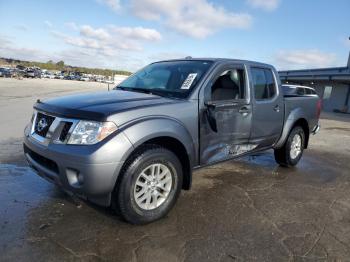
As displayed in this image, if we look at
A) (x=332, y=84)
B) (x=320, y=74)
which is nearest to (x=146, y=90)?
(x=320, y=74)

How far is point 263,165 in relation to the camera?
640 centimetres

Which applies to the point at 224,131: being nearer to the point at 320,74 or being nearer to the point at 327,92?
the point at 320,74

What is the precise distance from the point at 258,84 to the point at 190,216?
2406 millimetres

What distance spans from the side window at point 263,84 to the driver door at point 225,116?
12.1 inches

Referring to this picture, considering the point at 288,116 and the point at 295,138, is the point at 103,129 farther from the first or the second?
the point at 295,138

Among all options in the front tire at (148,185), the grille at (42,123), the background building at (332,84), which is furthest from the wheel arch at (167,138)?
the background building at (332,84)

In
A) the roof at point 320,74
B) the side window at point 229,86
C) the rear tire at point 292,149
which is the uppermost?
the roof at point 320,74

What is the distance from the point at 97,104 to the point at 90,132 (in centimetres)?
41

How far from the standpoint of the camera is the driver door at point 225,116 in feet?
13.4

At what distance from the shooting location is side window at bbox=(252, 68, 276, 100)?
5.04m

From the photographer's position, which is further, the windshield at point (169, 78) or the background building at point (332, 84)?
the background building at point (332, 84)

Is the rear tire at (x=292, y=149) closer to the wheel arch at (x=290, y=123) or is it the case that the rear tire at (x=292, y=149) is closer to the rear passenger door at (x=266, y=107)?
the wheel arch at (x=290, y=123)

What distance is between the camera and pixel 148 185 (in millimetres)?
3568

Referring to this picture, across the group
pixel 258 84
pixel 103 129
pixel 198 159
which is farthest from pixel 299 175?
pixel 103 129
